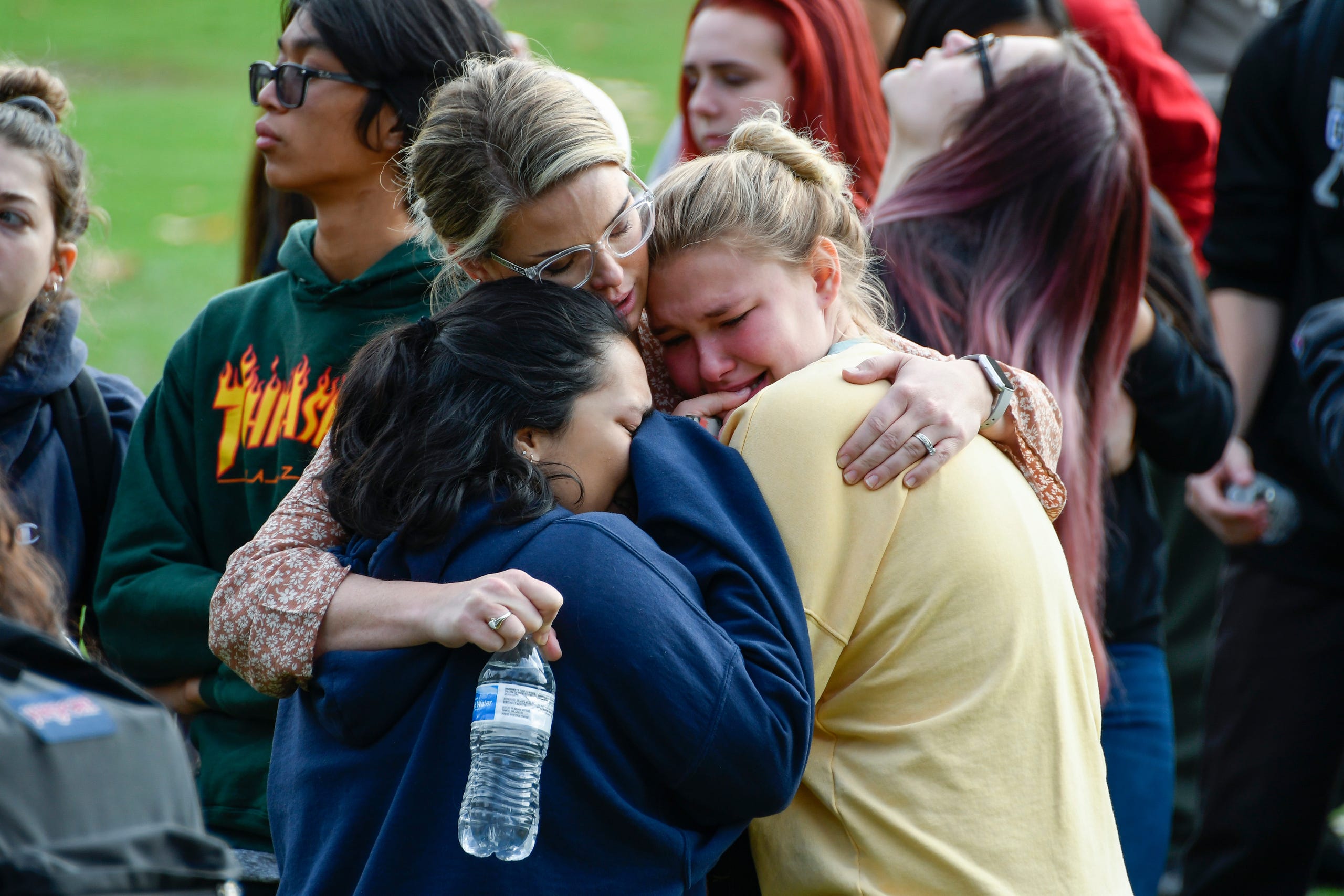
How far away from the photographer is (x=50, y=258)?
9.60 feet

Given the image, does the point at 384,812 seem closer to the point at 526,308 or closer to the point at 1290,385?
the point at 526,308

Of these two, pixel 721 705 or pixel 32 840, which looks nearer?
pixel 32 840

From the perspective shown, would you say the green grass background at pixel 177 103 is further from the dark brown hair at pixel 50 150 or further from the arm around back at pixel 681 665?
the arm around back at pixel 681 665

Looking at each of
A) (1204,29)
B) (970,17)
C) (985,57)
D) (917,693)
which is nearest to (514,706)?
(917,693)

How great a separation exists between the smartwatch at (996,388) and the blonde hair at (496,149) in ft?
2.17

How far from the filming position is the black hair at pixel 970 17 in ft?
12.3

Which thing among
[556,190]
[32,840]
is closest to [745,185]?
[556,190]

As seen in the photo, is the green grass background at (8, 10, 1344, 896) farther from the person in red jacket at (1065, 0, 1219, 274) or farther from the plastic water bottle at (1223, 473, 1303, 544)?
the plastic water bottle at (1223, 473, 1303, 544)

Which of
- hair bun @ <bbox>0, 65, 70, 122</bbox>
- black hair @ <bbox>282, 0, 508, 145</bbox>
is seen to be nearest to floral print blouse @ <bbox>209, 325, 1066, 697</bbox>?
black hair @ <bbox>282, 0, 508, 145</bbox>

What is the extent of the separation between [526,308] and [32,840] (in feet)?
3.27

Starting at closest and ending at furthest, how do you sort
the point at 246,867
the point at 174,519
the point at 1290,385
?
1. the point at 246,867
2. the point at 174,519
3. the point at 1290,385

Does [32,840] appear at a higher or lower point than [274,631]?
higher

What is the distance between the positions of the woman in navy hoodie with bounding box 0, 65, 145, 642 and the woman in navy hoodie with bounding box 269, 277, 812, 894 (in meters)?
1.13

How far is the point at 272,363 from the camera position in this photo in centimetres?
267
